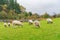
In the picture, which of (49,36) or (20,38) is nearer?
(20,38)

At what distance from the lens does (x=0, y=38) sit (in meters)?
20.3

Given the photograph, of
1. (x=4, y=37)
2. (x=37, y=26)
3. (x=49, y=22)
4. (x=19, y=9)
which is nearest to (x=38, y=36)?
(x=4, y=37)

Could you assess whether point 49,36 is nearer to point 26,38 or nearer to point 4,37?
point 26,38

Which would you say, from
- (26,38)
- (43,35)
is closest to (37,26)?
(43,35)

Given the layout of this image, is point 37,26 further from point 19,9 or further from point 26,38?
point 19,9

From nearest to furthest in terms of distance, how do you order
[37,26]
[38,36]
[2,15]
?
[38,36] → [37,26] → [2,15]

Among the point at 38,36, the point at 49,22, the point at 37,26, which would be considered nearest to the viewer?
the point at 38,36

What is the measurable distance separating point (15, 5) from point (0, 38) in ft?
233

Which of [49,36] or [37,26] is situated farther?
[37,26]

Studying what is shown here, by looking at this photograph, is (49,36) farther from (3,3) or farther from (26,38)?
(3,3)

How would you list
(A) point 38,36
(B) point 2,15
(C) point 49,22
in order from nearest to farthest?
(A) point 38,36, (C) point 49,22, (B) point 2,15

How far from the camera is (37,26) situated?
27.7 m

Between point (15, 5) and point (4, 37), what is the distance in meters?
70.5

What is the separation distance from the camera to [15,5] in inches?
3573
